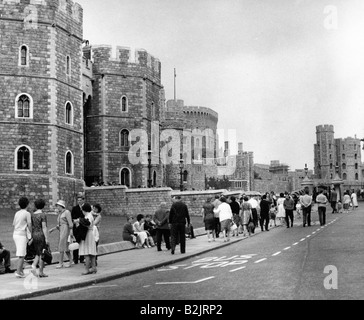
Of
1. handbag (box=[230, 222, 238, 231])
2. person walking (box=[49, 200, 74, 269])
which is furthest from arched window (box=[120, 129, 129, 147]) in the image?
person walking (box=[49, 200, 74, 269])

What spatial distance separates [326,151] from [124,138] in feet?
412

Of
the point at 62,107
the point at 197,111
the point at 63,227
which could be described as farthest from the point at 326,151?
the point at 63,227

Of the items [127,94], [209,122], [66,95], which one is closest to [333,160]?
[209,122]

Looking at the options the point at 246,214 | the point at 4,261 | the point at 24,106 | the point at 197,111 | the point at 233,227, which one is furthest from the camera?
the point at 197,111

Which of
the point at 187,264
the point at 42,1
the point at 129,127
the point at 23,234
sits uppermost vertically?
the point at 42,1

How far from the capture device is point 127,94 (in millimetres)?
48562

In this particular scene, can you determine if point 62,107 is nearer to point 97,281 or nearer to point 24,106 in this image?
point 24,106

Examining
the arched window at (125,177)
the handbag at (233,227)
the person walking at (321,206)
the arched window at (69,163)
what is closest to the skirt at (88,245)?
Result: the handbag at (233,227)

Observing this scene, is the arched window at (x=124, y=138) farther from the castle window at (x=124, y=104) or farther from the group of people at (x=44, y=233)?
the group of people at (x=44, y=233)

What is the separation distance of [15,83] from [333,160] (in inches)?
5582

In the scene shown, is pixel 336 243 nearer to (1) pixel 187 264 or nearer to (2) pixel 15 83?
(1) pixel 187 264

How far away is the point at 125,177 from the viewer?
1902 inches
